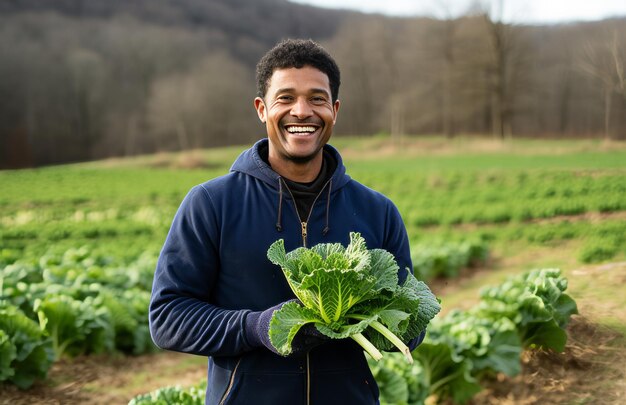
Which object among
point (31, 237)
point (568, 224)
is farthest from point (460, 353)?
point (31, 237)

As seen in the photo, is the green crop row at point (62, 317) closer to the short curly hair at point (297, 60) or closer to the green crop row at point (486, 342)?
the green crop row at point (486, 342)

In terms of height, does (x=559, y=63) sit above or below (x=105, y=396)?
above

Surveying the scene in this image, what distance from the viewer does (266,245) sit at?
2203 millimetres

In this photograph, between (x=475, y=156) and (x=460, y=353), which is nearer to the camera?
(x=460, y=353)

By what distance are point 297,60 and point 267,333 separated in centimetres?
101

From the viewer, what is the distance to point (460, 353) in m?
4.81

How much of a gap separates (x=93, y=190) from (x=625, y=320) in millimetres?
14468

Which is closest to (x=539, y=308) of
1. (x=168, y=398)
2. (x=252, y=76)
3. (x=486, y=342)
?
(x=486, y=342)

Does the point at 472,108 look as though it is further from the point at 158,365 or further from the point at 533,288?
the point at 158,365

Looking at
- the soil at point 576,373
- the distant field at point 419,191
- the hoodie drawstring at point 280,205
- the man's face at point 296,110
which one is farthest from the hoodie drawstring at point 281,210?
the distant field at point 419,191

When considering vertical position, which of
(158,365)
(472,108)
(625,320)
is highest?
(472,108)

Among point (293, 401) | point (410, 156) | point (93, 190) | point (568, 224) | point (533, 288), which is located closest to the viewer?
point (293, 401)

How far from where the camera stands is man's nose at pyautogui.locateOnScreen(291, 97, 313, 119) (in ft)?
7.22

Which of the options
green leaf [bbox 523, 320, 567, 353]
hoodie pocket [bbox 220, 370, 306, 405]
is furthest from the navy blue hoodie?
green leaf [bbox 523, 320, 567, 353]
